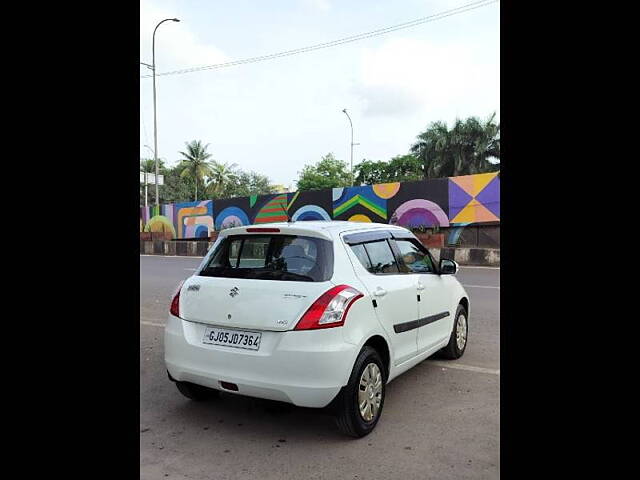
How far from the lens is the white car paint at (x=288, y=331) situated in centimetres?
334

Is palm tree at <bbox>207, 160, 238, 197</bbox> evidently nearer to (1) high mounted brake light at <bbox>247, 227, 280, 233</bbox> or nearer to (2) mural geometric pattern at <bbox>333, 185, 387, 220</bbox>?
(2) mural geometric pattern at <bbox>333, 185, 387, 220</bbox>

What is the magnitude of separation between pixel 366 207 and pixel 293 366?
1751cm

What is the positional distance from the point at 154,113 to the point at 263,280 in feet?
99.5

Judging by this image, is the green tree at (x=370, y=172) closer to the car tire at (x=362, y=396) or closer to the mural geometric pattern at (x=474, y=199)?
the mural geometric pattern at (x=474, y=199)

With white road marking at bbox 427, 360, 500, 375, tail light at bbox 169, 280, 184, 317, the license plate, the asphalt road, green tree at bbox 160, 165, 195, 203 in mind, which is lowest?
the asphalt road

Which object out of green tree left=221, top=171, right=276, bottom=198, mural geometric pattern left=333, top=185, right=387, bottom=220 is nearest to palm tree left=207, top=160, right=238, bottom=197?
green tree left=221, top=171, right=276, bottom=198

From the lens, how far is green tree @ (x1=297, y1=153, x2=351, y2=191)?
52219 mm

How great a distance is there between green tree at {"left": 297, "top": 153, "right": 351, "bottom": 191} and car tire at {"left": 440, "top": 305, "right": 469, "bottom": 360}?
152 ft
